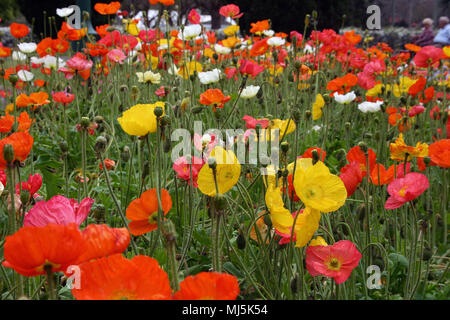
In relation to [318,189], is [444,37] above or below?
below

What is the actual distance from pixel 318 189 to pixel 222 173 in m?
0.16

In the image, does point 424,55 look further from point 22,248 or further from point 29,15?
point 29,15

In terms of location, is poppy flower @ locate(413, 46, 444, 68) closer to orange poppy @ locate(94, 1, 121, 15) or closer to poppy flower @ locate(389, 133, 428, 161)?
poppy flower @ locate(389, 133, 428, 161)

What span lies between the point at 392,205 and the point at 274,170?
0.92 ft

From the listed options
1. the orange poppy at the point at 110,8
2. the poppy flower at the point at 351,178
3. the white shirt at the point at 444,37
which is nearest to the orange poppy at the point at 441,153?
the poppy flower at the point at 351,178

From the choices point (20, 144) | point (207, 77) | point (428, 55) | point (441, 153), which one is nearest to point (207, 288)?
point (20, 144)

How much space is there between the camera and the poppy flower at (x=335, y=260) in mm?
756

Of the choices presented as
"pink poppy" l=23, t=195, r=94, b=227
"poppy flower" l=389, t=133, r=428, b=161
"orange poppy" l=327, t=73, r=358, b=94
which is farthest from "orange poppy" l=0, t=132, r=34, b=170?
"orange poppy" l=327, t=73, r=358, b=94

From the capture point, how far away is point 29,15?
912 centimetres

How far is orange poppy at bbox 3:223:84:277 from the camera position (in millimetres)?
499

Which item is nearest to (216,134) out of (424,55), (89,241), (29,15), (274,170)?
(274,170)

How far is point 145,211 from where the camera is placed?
32.9 inches

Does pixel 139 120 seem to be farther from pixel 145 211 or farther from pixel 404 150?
pixel 404 150

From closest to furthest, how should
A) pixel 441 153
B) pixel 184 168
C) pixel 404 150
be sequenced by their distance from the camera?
pixel 184 168, pixel 441 153, pixel 404 150
